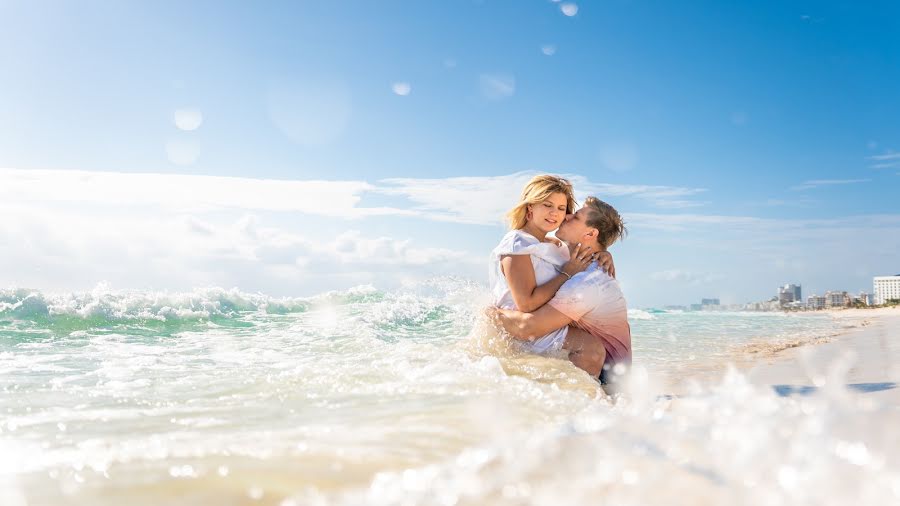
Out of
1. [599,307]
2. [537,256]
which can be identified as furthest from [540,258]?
[599,307]

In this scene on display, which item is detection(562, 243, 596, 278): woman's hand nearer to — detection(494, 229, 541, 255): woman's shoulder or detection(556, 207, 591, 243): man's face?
detection(556, 207, 591, 243): man's face

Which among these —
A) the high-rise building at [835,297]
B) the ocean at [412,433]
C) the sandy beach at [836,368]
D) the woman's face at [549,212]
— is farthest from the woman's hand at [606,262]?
the high-rise building at [835,297]

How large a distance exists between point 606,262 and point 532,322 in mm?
986

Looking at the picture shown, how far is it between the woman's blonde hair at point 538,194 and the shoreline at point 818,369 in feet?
6.77

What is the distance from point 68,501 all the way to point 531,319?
→ 163 inches

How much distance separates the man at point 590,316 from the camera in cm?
567

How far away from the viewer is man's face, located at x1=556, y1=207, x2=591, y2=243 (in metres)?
6.20

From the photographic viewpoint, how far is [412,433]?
3.08 metres

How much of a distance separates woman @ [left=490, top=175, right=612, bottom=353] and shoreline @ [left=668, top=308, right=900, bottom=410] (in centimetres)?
137

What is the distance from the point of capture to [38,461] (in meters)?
2.72

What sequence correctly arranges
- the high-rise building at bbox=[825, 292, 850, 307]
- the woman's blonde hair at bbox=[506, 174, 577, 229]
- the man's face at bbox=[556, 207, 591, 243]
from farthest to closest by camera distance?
1. the high-rise building at bbox=[825, 292, 850, 307]
2. the man's face at bbox=[556, 207, 591, 243]
3. the woman's blonde hair at bbox=[506, 174, 577, 229]

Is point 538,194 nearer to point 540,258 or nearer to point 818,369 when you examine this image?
point 540,258

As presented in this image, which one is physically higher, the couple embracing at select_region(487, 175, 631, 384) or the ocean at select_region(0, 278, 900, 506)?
the couple embracing at select_region(487, 175, 631, 384)

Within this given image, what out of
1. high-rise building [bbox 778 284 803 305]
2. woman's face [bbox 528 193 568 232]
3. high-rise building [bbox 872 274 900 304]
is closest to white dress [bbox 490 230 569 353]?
woman's face [bbox 528 193 568 232]
